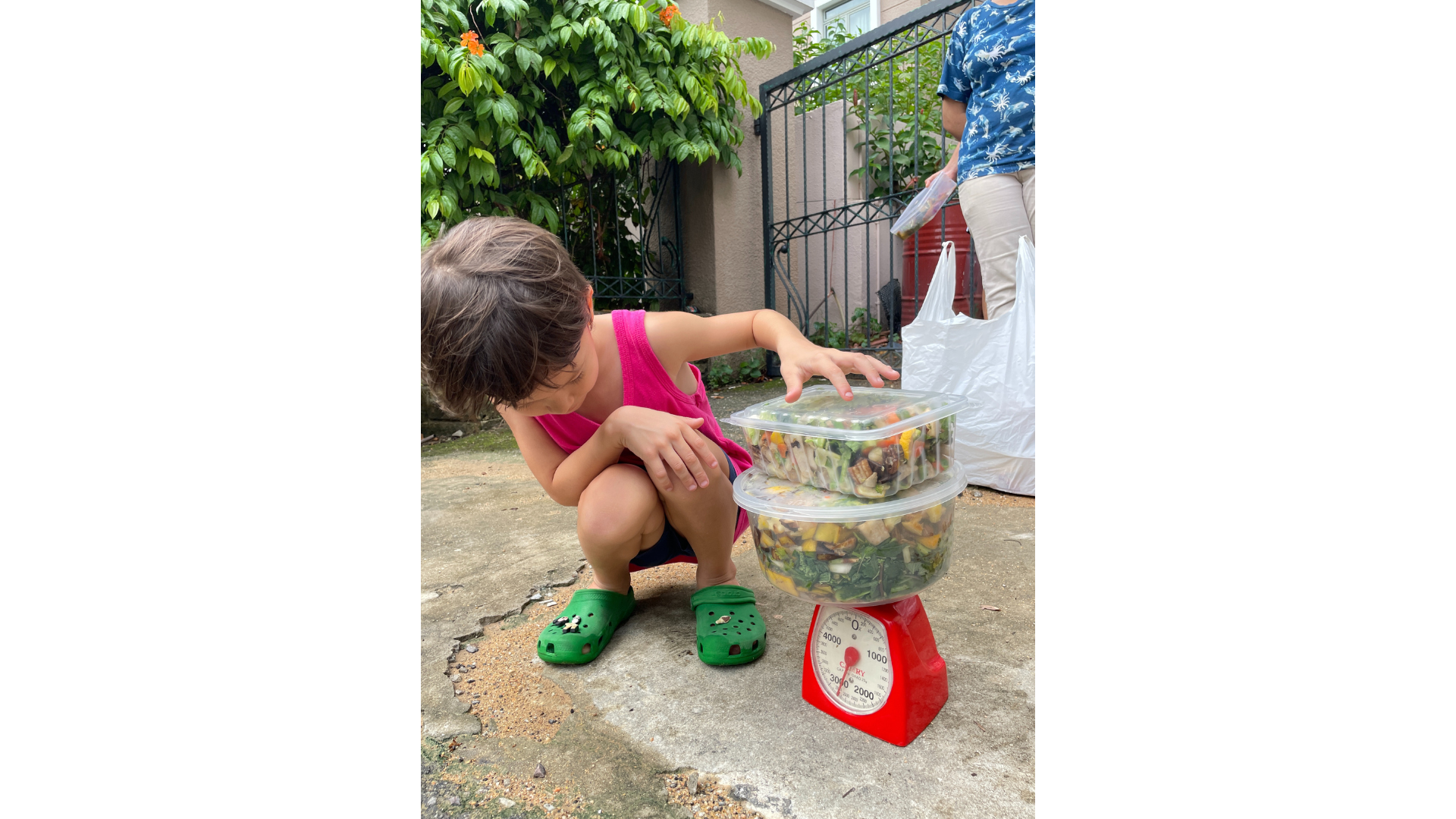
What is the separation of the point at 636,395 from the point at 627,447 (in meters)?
0.15

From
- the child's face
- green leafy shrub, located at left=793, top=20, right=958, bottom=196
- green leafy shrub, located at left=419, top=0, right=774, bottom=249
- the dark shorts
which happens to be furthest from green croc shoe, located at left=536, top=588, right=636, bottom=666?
green leafy shrub, located at left=793, top=20, right=958, bottom=196

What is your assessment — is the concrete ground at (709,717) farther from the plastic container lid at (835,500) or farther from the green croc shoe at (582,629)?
the plastic container lid at (835,500)

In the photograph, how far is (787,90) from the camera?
13.1ft

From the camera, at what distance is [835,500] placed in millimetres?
Answer: 941

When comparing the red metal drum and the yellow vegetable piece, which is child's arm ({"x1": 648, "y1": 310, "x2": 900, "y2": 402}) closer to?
the yellow vegetable piece

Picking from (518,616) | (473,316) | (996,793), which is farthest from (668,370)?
(996,793)

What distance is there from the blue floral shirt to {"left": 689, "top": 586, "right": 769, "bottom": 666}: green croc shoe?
1.56 m

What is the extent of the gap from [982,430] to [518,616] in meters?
1.43

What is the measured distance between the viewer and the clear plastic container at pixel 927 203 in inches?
87.0

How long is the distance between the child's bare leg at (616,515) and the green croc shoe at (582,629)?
2.3 inches

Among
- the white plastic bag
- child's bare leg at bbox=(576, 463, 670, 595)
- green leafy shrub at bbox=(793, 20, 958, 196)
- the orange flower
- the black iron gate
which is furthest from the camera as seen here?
green leafy shrub at bbox=(793, 20, 958, 196)

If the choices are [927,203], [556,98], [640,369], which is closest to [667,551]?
[640,369]

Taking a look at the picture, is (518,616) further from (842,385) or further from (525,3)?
(525,3)

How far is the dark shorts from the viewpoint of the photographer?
4.82ft
